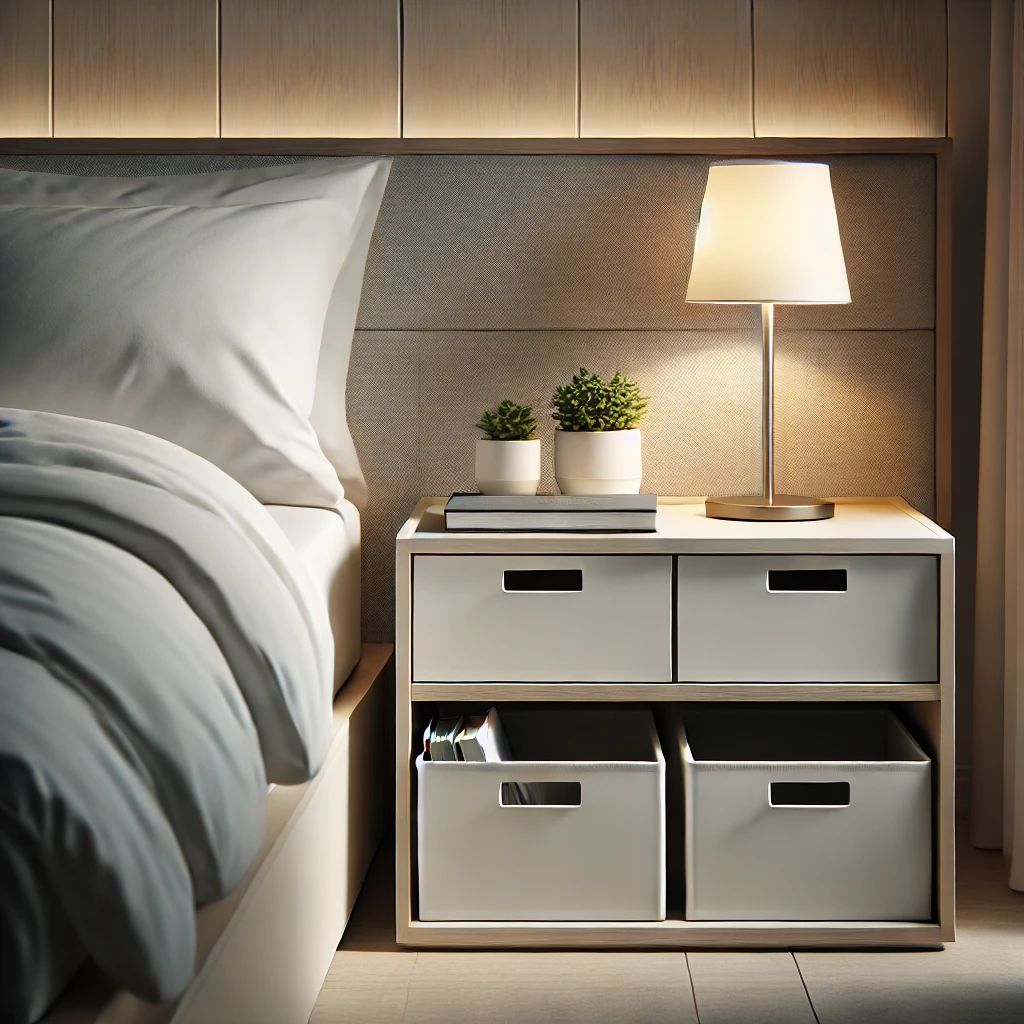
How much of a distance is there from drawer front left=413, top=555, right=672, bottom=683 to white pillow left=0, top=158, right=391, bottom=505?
42 cm

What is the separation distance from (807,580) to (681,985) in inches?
24.7

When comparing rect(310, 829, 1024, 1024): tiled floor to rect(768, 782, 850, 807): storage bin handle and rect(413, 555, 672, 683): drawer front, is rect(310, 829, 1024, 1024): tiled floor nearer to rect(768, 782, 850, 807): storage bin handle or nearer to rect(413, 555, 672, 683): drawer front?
rect(768, 782, 850, 807): storage bin handle

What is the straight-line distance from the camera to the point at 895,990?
5.48 feet

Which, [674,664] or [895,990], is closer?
[895,990]

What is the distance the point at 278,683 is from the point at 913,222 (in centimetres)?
151

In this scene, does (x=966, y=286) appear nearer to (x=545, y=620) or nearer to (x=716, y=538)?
(x=716, y=538)

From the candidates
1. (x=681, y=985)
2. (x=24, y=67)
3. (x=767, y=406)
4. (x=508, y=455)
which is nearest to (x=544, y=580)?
(x=508, y=455)

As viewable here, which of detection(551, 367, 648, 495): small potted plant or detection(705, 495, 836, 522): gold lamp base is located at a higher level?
detection(551, 367, 648, 495): small potted plant

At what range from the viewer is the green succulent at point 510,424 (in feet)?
6.28

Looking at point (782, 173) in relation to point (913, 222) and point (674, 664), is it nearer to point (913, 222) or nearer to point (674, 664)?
point (913, 222)

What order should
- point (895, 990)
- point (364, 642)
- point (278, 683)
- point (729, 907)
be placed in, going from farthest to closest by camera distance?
1. point (364, 642)
2. point (729, 907)
3. point (895, 990)
4. point (278, 683)

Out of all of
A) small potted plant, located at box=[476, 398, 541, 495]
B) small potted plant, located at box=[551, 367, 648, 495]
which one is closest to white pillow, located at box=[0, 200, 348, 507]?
small potted plant, located at box=[476, 398, 541, 495]

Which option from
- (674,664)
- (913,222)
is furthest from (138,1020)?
(913,222)

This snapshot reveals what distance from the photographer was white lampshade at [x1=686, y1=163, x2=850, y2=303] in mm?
1881
